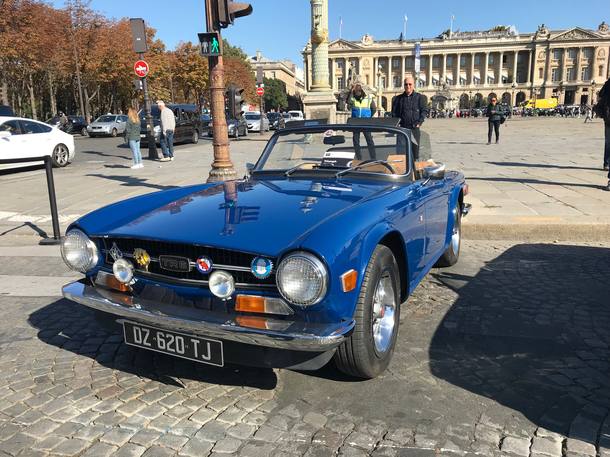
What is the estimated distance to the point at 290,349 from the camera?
2475mm

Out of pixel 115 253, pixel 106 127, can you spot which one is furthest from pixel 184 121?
pixel 115 253

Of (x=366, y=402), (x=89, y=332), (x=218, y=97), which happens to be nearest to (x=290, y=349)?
(x=366, y=402)

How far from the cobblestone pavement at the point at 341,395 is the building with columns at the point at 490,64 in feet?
390

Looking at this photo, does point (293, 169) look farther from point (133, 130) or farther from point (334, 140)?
point (133, 130)

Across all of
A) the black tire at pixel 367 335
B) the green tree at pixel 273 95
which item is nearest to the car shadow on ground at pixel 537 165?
the black tire at pixel 367 335

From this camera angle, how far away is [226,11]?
790cm

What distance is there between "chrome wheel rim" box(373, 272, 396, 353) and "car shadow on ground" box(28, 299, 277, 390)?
0.69m

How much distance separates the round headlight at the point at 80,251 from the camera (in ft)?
10.4

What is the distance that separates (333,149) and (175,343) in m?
2.38

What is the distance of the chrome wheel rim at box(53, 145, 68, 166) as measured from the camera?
15133mm

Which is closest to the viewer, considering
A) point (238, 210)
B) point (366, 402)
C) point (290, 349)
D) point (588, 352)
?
point (290, 349)

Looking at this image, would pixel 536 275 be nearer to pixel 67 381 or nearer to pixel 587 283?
pixel 587 283

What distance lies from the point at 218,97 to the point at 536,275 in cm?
578

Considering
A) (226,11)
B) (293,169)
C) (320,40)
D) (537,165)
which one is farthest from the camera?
(320,40)
